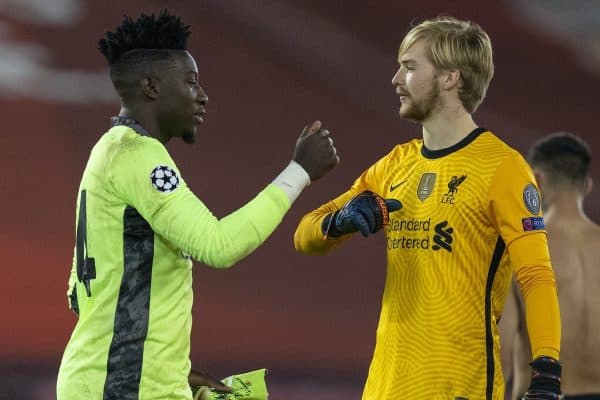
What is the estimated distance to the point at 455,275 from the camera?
3.32 metres

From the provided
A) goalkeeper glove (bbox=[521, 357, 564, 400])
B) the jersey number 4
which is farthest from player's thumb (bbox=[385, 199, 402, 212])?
the jersey number 4

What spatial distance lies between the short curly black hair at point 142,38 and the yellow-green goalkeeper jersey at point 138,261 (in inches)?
10.7

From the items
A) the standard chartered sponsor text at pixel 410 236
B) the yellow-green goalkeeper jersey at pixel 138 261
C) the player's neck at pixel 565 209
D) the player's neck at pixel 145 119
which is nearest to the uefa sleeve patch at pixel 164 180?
the yellow-green goalkeeper jersey at pixel 138 261

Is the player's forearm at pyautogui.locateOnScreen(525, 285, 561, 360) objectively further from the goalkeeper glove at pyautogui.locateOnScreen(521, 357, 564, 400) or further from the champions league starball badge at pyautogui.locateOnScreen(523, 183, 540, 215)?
the champions league starball badge at pyautogui.locateOnScreen(523, 183, 540, 215)

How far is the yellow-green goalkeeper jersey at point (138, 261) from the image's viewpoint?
291cm

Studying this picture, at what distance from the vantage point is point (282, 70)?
7.10m

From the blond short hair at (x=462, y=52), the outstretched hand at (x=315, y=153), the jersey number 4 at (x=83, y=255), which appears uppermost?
the blond short hair at (x=462, y=52)

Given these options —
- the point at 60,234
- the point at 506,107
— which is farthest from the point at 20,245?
the point at 506,107

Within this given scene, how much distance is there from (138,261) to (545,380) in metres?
1.14

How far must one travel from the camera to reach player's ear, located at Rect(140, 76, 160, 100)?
3.15 meters

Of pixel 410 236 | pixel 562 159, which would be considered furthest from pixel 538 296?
pixel 562 159

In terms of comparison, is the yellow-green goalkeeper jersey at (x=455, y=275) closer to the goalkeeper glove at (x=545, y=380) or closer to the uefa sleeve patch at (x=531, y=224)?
the uefa sleeve patch at (x=531, y=224)

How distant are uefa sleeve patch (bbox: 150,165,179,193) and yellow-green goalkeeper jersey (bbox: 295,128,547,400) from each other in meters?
0.83

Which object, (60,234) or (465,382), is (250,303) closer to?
(60,234)
